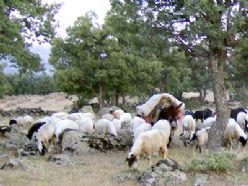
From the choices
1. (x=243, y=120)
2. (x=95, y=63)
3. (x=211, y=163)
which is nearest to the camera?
(x=211, y=163)

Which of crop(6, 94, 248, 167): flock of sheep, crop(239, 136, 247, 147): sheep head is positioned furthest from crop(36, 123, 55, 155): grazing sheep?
crop(239, 136, 247, 147): sheep head

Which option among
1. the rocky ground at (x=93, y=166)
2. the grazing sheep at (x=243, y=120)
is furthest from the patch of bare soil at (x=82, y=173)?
the grazing sheep at (x=243, y=120)

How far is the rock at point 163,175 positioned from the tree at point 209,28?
479 centimetres

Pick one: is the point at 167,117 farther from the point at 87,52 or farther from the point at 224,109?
the point at 87,52

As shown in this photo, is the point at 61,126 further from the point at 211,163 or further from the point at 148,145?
the point at 211,163

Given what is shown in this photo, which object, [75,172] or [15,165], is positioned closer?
[75,172]

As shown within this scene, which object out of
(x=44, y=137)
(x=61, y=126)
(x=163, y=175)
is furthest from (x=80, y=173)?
(x=61, y=126)

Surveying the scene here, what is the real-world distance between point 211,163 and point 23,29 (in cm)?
1207

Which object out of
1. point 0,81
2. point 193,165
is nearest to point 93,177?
point 193,165

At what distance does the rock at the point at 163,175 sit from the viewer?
11.7 metres

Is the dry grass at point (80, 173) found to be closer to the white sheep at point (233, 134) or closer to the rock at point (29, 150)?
the rock at point (29, 150)

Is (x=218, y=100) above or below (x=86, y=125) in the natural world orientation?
above

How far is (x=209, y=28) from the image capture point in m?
15.2

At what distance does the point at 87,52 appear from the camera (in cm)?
4150
